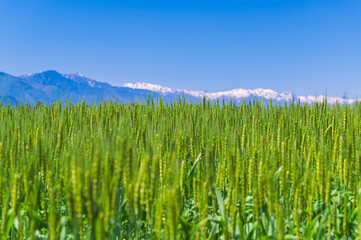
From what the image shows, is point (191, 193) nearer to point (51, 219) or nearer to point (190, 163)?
point (190, 163)

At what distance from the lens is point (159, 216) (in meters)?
1.23

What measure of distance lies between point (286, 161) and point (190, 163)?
0.98 metres

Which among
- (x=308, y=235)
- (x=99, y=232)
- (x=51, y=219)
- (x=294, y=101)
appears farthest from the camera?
(x=294, y=101)

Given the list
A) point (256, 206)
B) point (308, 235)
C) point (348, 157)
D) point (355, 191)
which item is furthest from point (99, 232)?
point (355, 191)

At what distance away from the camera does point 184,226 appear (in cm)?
160

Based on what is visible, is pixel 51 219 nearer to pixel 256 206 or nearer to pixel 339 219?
pixel 256 206

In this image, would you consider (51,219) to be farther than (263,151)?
No

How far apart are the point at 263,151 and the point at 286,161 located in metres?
0.17

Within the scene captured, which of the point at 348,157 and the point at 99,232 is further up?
the point at 348,157

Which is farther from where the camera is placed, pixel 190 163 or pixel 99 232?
pixel 190 163

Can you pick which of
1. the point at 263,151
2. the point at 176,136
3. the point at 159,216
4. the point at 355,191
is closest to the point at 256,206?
the point at 159,216

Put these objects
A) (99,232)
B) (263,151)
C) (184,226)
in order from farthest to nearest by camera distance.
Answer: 1. (263,151)
2. (184,226)
3. (99,232)

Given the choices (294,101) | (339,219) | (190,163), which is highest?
(294,101)

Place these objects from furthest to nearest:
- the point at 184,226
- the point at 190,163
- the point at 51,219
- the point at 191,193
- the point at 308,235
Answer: the point at 190,163 → the point at 191,193 → the point at 184,226 → the point at 308,235 → the point at 51,219
